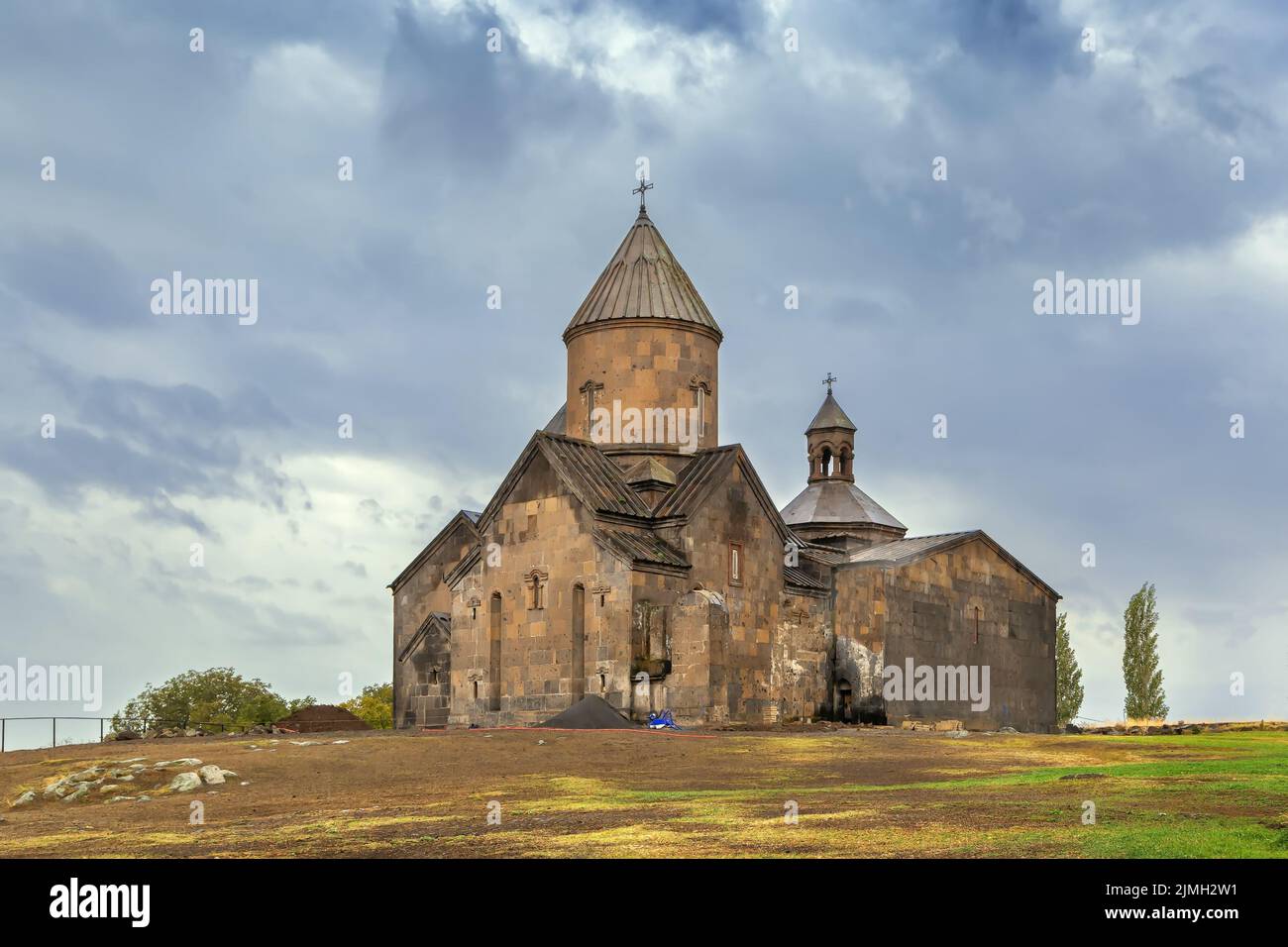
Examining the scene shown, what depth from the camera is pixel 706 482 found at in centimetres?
3394

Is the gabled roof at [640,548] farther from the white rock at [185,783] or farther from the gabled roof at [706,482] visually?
the white rock at [185,783]

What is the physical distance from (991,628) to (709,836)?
3395 centimetres

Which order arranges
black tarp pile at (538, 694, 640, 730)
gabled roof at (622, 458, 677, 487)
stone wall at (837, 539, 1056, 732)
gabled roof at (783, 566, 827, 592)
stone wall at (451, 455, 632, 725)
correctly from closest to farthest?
1. black tarp pile at (538, 694, 640, 730)
2. stone wall at (451, 455, 632, 725)
3. gabled roof at (622, 458, 677, 487)
4. gabled roof at (783, 566, 827, 592)
5. stone wall at (837, 539, 1056, 732)

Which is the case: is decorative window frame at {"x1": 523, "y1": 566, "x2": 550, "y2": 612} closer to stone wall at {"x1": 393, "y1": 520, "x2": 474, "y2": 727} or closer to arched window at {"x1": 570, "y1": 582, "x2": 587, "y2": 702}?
arched window at {"x1": 570, "y1": 582, "x2": 587, "y2": 702}

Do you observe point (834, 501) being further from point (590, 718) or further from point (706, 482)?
point (590, 718)

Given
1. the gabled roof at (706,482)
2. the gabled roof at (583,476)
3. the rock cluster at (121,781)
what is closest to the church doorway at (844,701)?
the gabled roof at (706,482)

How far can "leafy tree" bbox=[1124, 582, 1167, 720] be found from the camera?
168 feet

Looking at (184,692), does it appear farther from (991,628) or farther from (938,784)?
(938,784)

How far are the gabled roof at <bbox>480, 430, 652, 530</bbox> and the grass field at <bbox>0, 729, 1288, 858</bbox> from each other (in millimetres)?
8471

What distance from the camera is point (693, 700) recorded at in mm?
30469

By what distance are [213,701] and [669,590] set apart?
32636 mm

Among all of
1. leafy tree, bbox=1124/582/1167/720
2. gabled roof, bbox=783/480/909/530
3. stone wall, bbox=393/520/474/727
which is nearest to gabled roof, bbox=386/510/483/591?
stone wall, bbox=393/520/474/727

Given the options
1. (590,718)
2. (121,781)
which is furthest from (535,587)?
(121,781)

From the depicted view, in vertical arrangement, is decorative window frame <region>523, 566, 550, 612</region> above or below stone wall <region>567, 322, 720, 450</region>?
below
